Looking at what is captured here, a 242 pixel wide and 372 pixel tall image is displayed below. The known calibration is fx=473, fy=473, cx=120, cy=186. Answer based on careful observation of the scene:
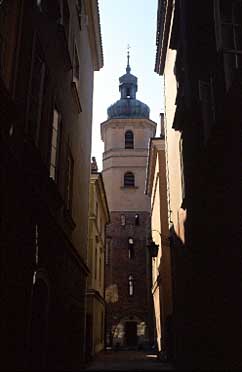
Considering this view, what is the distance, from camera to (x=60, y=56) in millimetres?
10742

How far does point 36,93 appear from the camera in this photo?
829cm

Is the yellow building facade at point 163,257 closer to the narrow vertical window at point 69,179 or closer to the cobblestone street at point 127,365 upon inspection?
the cobblestone street at point 127,365

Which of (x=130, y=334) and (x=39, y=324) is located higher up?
(x=39, y=324)

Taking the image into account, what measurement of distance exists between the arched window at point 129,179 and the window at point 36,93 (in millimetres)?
35715

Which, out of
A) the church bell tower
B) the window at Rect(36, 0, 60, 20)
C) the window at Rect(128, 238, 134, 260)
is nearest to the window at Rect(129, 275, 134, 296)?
the church bell tower

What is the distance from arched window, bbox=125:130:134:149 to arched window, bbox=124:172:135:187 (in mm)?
2958

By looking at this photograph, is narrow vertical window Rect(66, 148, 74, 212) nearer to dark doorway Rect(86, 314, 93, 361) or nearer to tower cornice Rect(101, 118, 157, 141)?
dark doorway Rect(86, 314, 93, 361)

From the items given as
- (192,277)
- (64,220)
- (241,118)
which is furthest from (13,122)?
(192,277)

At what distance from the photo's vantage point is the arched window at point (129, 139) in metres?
46.3

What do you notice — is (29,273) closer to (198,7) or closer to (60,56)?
(60,56)

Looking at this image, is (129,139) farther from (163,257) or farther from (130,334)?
(163,257)

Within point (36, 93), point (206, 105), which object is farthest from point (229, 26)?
point (36, 93)

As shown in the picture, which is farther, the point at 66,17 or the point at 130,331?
the point at 130,331

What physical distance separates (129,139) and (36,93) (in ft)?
127
